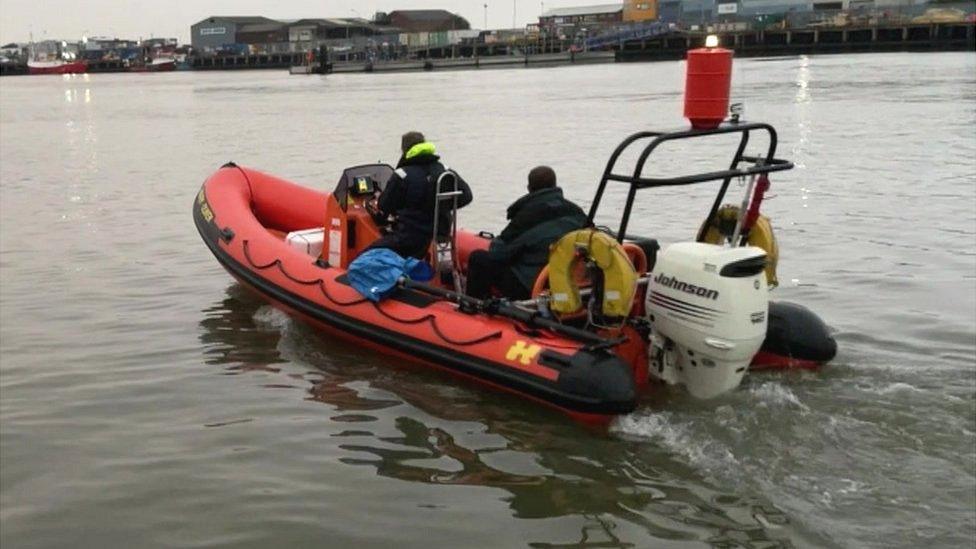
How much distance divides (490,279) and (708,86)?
2.00m

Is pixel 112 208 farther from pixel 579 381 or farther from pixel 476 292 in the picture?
pixel 579 381

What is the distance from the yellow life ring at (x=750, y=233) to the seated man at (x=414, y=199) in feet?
5.61

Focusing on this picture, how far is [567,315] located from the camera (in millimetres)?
5902

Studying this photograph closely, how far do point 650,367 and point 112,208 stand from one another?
10.8 meters

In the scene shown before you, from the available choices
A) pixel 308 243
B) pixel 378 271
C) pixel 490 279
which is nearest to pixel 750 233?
pixel 490 279

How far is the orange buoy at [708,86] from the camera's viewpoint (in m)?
5.35

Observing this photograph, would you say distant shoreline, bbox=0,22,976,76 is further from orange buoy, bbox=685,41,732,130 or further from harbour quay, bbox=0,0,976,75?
orange buoy, bbox=685,41,732,130

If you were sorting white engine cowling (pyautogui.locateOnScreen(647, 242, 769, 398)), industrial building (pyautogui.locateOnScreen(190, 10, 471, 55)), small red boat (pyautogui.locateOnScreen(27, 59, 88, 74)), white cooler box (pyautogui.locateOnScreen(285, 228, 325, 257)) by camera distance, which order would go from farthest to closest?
small red boat (pyautogui.locateOnScreen(27, 59, 88, 74)) → industrial building (pyautogui.locateOnScreen(190, 10, 471, 55)) → white cooler box (pyautogui.locateOnScreen(285, 228, 325, 257)) → white engine cowling (pyautogui.locateOnScreen(647, 242, 769, 398))

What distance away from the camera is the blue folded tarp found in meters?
6.86

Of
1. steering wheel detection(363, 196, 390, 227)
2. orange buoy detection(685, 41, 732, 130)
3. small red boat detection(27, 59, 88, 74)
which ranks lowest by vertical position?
steering wheel detection(363, 196, 390, 227)

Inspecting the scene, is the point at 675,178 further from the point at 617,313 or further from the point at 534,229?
the point at 534,229

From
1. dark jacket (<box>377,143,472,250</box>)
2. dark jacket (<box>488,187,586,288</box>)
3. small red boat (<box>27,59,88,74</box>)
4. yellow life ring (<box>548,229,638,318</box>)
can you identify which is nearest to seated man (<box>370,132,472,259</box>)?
dark jacket (<box>377,143,472,250</box>)

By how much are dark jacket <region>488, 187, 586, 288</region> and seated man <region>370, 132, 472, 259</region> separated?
2.29 feet

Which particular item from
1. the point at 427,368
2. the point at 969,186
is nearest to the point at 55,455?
the point at 427,368
